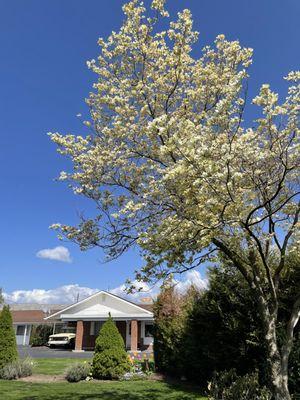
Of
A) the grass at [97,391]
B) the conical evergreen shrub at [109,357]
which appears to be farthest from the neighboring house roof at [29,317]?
the grass at [97,391]

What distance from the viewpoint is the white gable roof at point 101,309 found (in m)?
36.0

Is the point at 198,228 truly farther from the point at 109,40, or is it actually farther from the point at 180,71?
the point at 109,40

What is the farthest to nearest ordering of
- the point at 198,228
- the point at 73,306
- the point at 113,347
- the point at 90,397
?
the point at 73,306 < the point at 113,347 < the point at 90,397 < the point at 198,228

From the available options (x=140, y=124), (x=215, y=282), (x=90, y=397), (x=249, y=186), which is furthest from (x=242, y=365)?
(x=140, y=124)

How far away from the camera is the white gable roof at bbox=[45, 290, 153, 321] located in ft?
118

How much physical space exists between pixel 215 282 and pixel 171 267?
166 inches

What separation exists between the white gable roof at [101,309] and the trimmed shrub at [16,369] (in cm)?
1959

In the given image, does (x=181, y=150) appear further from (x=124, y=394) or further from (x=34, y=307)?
(x=34, y=307)

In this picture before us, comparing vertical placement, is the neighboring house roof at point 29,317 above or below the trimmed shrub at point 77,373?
above

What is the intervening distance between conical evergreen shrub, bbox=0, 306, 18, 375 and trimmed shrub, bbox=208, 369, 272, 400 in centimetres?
1024

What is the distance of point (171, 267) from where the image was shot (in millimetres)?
7523

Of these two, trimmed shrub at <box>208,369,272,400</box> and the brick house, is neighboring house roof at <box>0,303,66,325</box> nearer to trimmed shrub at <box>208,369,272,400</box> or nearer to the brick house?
the brick house

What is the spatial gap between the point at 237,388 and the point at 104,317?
92.6 ft

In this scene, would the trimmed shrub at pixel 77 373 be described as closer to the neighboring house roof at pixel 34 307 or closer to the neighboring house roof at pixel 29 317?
the neighboring house roof at pixel 29 317
